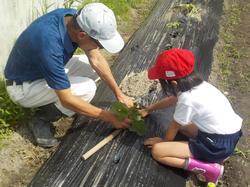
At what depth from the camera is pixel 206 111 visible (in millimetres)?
3281

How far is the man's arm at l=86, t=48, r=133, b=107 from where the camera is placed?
3953 millimetres

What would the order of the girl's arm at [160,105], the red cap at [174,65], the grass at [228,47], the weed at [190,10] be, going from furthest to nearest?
the weed at [190,10], the grass at [228,47], the girl's arm at [160,105], the red cap at [174,65]

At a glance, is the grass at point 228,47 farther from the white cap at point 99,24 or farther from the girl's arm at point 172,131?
the white cap at point 99,24

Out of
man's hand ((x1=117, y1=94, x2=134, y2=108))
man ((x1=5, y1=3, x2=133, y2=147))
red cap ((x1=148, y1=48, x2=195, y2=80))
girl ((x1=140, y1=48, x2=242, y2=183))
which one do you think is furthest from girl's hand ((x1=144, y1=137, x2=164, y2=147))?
red cap ((x1=148, y1=48, x2=195, y2=80))

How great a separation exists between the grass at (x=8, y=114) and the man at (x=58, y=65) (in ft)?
0.53

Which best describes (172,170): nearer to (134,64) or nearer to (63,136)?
(63,136)

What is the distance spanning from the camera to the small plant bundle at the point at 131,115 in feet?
11.7

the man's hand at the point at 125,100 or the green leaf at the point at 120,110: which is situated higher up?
the green leaf at the point at 120,110

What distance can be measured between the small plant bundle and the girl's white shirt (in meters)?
0.40

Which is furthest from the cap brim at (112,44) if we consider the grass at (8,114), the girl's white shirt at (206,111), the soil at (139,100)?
the grass at (8,114)

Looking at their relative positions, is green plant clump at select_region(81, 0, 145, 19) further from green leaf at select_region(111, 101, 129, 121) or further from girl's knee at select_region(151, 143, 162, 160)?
girl's knee at select_region(151, 143, 162, 160)

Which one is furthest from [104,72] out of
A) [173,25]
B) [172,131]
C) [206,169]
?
[173,25]

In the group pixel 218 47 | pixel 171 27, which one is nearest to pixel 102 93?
pixel 171 27

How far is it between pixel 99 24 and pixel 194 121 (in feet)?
3.43
